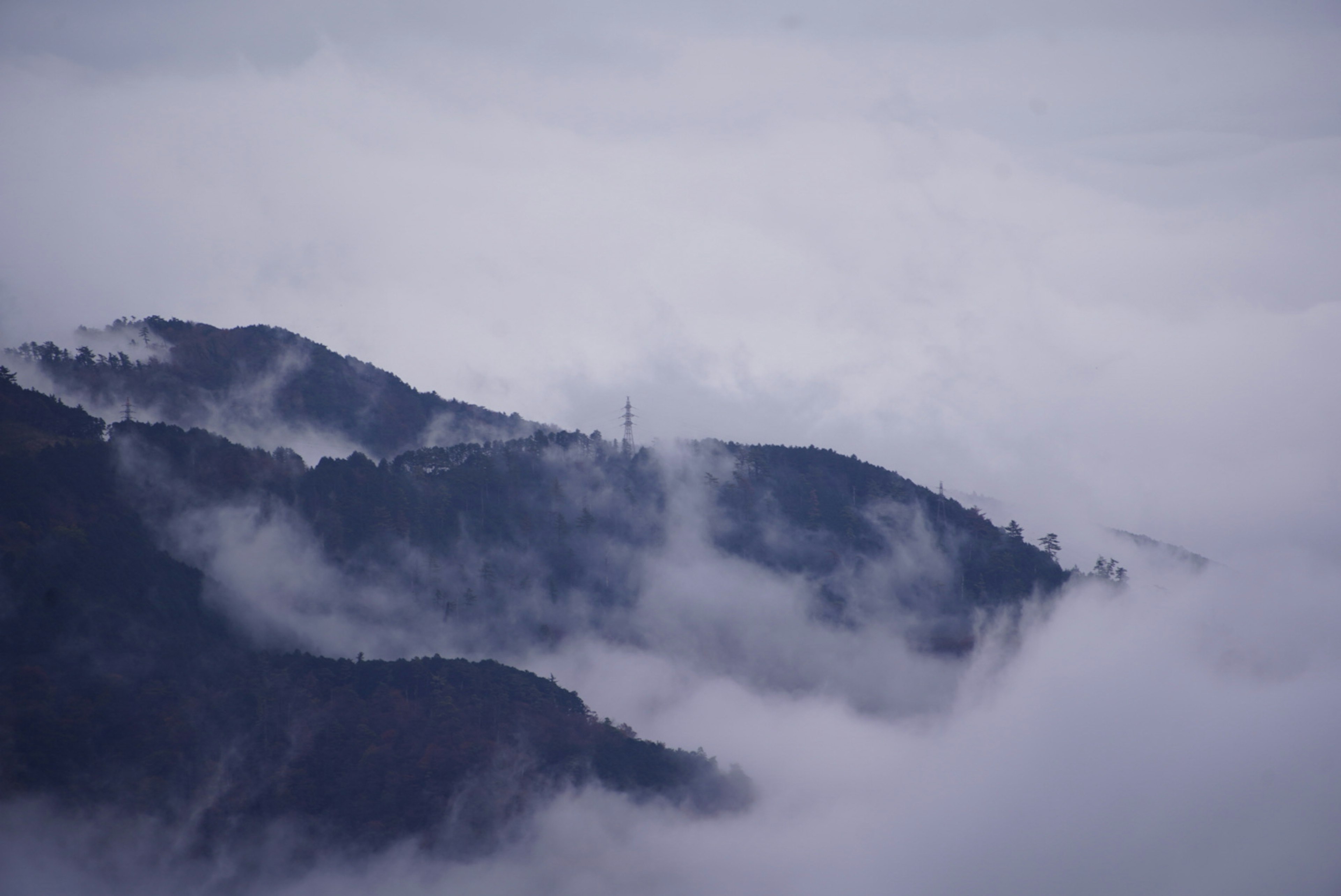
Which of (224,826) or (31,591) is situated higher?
(31,591)

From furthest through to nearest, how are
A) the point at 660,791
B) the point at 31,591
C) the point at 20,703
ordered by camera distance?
the point at 660,791, the point at 31,591, the point at 20,703

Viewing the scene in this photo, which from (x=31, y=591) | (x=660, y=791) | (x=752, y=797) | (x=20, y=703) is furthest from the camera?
(x=752, y=797)

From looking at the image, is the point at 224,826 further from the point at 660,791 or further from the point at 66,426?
the point at 66,426

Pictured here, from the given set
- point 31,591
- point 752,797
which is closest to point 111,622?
point 31,591

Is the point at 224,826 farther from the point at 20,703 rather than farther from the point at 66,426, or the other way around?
the point at 66,426

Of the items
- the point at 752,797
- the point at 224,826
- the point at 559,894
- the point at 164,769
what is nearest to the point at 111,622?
the point at 164,769

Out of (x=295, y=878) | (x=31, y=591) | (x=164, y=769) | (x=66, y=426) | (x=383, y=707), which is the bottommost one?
(x=295, y=878)

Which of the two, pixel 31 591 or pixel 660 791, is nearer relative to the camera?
pixel 31 591
